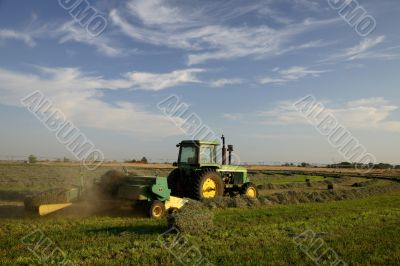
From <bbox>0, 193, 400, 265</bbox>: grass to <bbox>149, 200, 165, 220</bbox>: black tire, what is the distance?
1.73 feet

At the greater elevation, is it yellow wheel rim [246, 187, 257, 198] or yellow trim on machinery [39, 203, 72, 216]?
yellow wheel rim [246, 187, 257, 198]

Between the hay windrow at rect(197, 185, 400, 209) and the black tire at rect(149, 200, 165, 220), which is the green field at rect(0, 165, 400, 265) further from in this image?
the hay windrow at rect(197, 185, 400, 209)

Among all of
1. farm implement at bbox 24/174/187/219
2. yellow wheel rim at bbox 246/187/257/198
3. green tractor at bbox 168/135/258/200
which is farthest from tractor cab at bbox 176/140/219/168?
yellow wheel rim at bbox 246/187/257/198

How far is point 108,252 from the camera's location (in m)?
7.70

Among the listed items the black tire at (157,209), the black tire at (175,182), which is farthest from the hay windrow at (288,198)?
the black tire at (157,209)

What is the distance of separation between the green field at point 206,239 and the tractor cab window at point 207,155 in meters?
2.63

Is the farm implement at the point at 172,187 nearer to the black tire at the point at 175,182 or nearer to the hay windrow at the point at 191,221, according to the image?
the black tire at the point at 175,182

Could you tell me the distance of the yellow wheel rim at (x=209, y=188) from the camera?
49.5ft

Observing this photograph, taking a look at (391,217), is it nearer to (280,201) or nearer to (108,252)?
(280,201)

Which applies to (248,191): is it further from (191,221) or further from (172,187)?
(191,221)

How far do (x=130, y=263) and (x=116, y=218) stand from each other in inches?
207

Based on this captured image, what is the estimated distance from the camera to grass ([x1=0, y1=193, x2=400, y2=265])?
7.40m

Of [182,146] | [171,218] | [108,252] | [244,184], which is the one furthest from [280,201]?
[108,252]

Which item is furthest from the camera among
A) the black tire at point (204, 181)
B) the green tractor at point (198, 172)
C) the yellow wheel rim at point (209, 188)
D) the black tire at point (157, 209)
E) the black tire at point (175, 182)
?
the black tire at point (175, 182)
